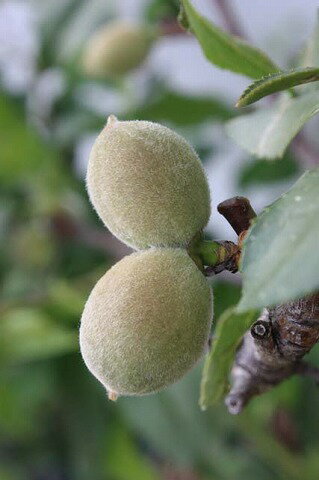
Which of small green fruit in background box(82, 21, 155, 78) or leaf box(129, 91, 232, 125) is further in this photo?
leaf box(129, 91, 232, 125)

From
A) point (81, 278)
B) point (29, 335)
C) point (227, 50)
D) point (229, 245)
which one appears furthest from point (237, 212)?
point (81, 278)

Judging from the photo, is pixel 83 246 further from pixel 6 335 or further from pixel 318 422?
pixel 318 422

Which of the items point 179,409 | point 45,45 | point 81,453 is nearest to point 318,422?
point 179,409

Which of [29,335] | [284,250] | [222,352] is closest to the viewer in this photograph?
[284,250]

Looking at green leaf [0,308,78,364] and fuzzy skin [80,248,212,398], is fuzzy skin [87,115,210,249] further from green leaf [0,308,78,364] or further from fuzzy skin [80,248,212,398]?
green leaf [0,308,78,364]

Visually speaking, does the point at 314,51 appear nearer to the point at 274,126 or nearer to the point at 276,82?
the point at 274,126

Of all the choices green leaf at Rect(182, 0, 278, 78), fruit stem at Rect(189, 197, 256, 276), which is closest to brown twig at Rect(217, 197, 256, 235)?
fruit stem at Rect(189, 197, 256, 276)

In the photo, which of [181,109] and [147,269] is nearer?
[147,269]

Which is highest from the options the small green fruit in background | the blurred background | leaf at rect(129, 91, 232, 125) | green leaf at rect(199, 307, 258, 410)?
green leaf at rect(199, 307, 258, 410)
